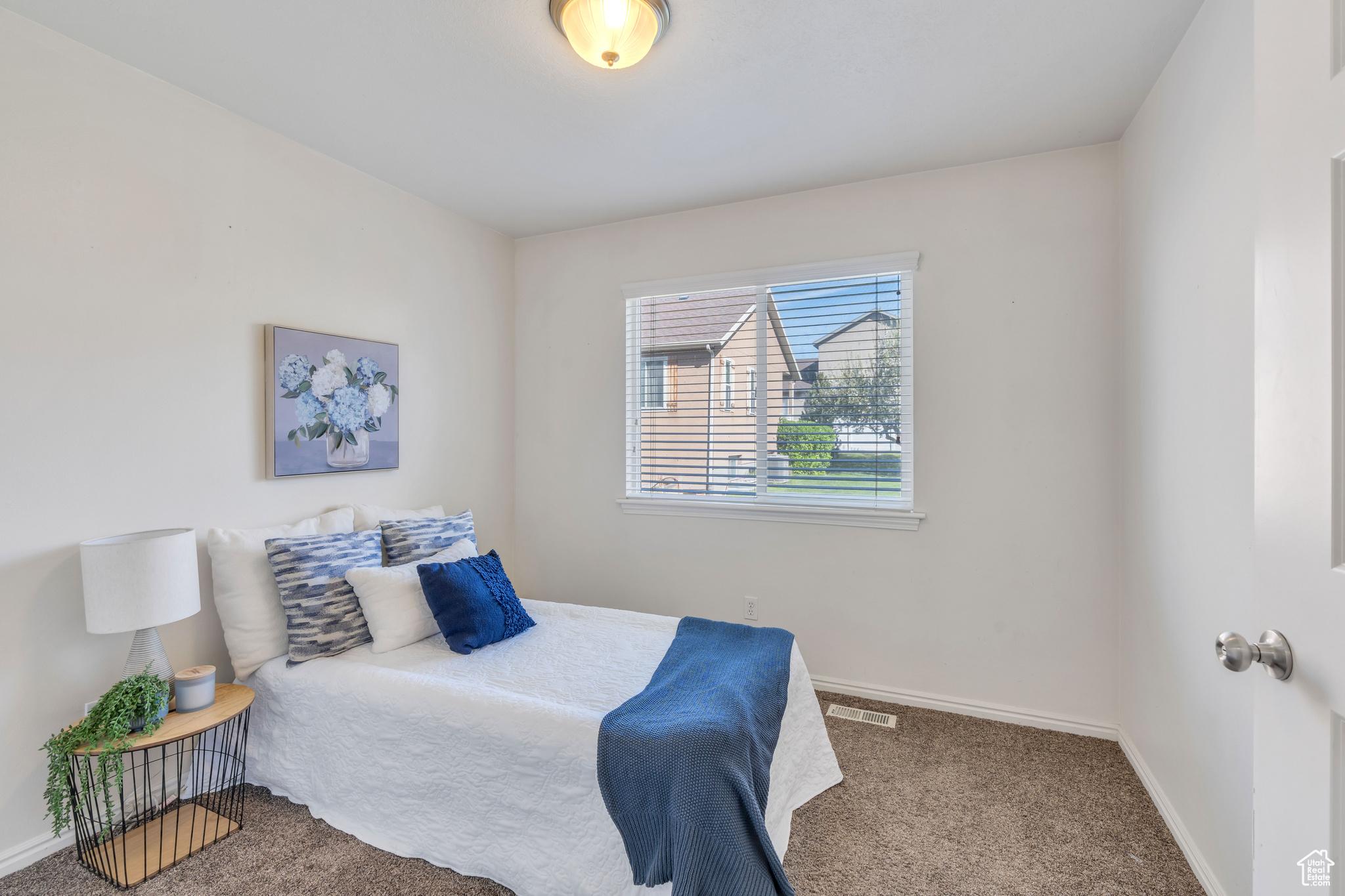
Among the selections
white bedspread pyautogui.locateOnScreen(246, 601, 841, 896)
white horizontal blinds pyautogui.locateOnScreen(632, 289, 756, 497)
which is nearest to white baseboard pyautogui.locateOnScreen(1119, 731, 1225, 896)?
white bedspread pyautogui.locateOnScreen(246, 601, 841, 896)

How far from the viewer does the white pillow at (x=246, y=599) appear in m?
2.21

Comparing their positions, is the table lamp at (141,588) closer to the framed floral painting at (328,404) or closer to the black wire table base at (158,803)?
the black wire table base at (158,803)

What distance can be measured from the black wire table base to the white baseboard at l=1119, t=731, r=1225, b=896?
3007 millimetres

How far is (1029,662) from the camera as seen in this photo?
2713 mm

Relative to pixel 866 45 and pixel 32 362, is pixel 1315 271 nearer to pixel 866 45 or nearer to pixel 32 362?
pixel 866 45

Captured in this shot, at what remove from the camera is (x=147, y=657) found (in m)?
1.94

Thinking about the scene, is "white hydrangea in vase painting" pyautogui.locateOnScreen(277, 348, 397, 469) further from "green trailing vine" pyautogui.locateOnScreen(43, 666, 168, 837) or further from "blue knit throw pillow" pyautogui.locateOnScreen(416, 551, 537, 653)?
"green trailing vine" pyautogui.locateOnScreen(43, 666, 168, 837)

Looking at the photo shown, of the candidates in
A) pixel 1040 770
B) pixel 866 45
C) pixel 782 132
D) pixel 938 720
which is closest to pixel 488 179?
pixel 782 132

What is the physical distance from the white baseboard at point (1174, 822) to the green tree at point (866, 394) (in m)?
1.56

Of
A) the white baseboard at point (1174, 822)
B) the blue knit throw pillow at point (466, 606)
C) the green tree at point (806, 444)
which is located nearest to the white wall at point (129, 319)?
the blue knit throw pillow at point (466, 606)

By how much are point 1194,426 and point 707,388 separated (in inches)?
82.7

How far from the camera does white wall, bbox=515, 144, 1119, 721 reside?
2.60 m

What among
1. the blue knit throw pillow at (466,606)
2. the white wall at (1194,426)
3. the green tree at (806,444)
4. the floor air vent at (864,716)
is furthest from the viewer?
the green tree at (806,444)

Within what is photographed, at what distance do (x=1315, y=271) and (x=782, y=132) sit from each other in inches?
82.2
